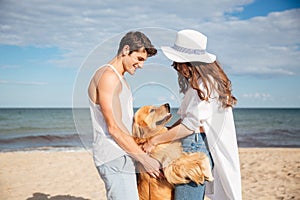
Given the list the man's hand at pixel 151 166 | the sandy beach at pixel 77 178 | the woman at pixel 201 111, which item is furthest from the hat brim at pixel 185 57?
the sandy beach at pixel 77 178

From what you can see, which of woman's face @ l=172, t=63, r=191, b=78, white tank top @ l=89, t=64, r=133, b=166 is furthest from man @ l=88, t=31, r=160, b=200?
woman's face @ l=172, t=63, r=191, b=78

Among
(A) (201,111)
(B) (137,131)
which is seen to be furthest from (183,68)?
(B) (137,131)

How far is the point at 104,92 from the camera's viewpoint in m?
1.72

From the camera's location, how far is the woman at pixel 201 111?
5.84ft

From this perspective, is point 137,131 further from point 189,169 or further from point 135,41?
point 135,41

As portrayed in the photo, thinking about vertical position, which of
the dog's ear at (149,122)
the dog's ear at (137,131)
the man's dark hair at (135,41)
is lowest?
the dog's ear at (137,131)

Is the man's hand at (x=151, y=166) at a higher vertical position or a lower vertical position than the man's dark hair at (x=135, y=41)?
lower

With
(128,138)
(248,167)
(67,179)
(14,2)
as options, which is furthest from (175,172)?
(14,2)

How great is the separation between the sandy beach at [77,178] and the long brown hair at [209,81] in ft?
7.66

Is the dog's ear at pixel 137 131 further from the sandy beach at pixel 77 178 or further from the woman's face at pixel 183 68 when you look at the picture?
the sandy beach at pixel 77 178

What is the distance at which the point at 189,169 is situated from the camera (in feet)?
5.99

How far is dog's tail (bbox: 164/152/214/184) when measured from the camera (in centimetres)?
183

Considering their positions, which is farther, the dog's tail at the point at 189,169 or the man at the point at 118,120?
the dog's tail at the point at 189,169

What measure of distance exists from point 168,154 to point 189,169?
108 millimetres
